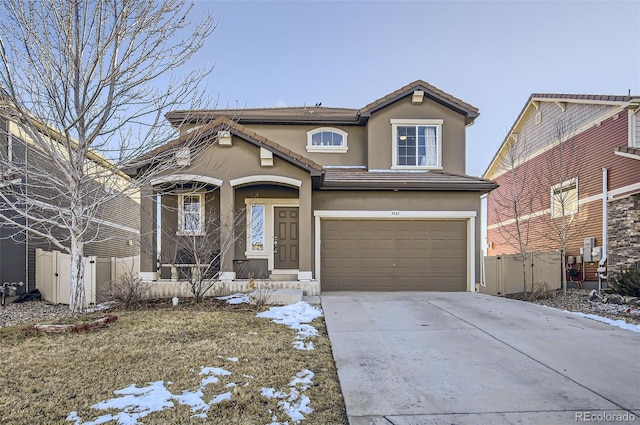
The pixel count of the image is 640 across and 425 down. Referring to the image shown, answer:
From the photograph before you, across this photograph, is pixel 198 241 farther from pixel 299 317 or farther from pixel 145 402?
pixel 145 402

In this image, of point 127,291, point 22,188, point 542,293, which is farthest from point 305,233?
point 22,188

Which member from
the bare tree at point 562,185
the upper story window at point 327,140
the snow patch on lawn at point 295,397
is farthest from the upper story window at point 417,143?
the snow patch on lawn at point 295,397

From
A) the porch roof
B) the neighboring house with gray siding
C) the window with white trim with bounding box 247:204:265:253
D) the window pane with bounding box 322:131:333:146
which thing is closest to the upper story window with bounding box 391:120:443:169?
the porch roof

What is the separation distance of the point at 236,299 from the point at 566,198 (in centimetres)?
1272

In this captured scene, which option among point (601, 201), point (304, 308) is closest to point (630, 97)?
point (601, 201)

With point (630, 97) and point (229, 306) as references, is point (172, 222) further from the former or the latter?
point (630, 97)

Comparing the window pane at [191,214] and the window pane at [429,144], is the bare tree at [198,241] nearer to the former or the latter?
the window pane at [191,214]

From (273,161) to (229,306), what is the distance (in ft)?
13.5

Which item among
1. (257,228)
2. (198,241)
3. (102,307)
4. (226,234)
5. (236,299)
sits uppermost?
(257,228)

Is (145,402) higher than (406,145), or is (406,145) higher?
(406,145)

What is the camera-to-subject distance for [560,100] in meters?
14.8

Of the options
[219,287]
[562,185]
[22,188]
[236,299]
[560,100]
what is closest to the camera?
[236,299]

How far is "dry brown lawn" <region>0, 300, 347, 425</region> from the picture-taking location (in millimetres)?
3611

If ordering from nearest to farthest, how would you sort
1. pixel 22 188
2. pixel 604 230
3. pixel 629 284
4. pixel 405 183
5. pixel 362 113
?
pixel 629 284, pixel 22 188, pixel 405 183, pixel 604 230, pixel 362 113
